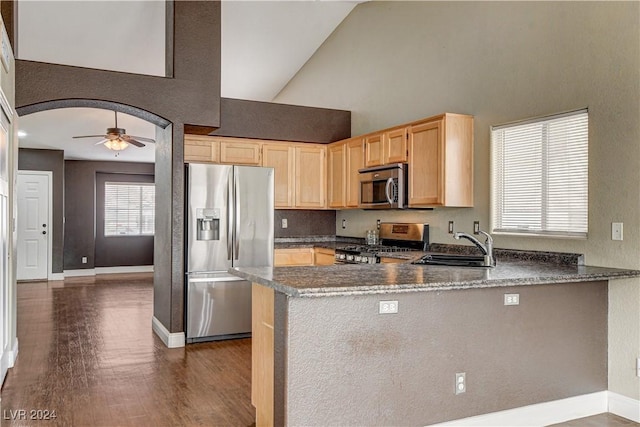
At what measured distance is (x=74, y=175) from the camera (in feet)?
34.2

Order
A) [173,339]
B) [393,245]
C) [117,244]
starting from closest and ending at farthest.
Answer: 1. [173,339]
2. [393,245]
3. [117,244]

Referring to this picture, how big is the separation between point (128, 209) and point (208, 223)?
268 inches

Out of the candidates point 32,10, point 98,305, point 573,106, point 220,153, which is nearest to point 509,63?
point 573,106

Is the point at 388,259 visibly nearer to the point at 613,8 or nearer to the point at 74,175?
the point at 613,8

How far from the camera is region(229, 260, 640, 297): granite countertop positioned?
2.47 metres

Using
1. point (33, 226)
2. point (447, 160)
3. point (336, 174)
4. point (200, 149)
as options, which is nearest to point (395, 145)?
point (447, 160)

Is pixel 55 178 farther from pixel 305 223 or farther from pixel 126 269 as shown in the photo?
pixel 305 223

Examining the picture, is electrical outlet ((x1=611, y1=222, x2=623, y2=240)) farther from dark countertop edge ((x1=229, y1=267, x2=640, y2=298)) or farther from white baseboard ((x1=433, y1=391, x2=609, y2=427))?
white baseboard ((x1=433, y1=391, x2=609, y2=427))

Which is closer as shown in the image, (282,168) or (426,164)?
(426,164)

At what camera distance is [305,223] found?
669cm

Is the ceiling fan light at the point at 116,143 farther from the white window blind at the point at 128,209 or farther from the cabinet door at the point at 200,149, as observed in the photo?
the white window blind at the point at 128,209

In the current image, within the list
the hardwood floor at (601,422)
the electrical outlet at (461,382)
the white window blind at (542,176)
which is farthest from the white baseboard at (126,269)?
the hardwood floor at (601,422)

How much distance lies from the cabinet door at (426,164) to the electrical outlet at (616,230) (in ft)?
4.64

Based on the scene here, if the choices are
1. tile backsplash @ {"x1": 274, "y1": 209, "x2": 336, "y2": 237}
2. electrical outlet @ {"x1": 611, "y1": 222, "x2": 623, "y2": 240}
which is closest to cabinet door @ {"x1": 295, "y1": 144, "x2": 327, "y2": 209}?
tile backsplash @ {"x1": 274, "y1": 209, "x2": 336, "y2": 237}
